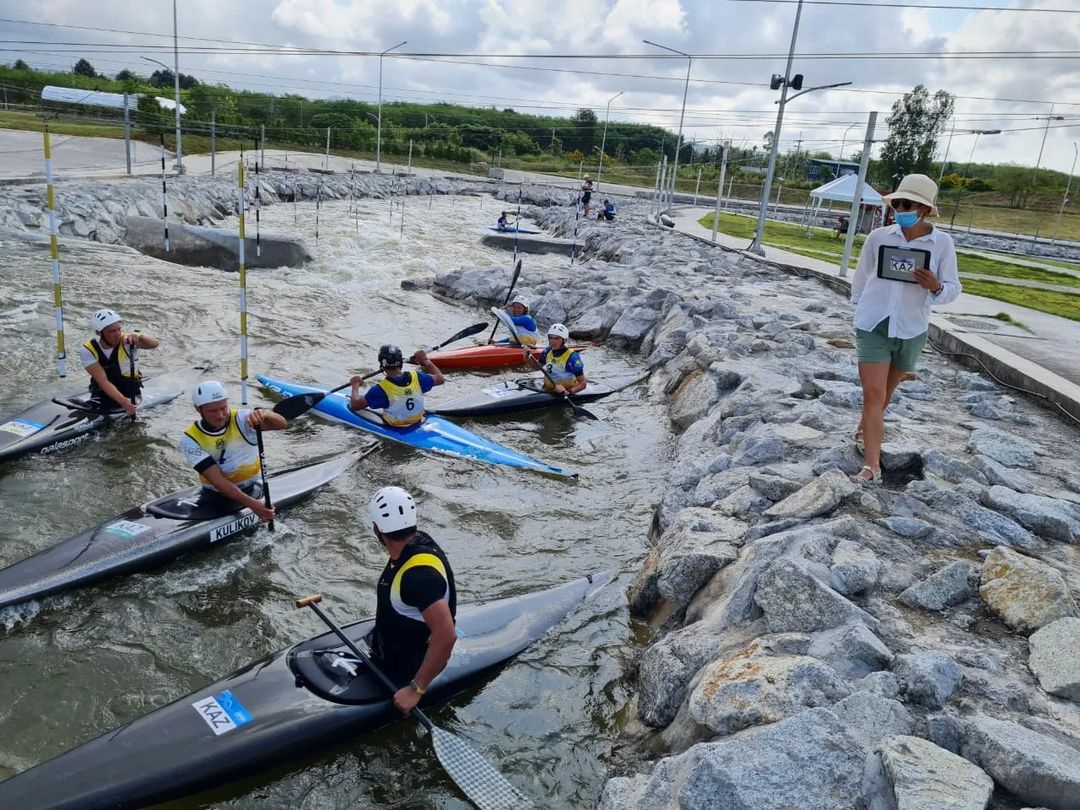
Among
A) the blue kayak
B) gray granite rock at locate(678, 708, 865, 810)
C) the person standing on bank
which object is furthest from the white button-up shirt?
the blue kayak

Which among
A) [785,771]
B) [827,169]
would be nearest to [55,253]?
[785,771]

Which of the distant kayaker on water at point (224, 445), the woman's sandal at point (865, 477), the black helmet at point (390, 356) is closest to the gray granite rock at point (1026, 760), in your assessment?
the woman's sandal at point (865, 477)

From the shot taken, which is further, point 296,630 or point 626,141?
point 626,141

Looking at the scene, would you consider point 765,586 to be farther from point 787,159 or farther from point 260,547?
point 787,159

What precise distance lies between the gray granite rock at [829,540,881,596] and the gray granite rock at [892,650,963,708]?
27.0 inches

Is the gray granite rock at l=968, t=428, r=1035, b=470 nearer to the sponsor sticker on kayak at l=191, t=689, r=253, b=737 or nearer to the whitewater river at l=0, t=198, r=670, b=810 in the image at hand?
the whitewater river at l=0, t=198, r=670, b=810

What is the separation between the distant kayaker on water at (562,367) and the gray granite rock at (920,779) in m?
8.00

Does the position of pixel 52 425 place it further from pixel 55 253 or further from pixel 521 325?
pixel 521 325

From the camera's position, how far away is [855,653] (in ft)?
12.1

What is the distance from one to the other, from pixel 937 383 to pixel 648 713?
6.26 metres

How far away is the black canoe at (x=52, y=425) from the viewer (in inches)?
298

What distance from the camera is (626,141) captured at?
72812 millimetres

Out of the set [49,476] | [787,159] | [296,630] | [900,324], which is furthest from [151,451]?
[787,159]

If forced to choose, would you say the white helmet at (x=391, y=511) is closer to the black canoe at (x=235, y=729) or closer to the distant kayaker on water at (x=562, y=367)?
the black canoe at (x=235, y=729)
